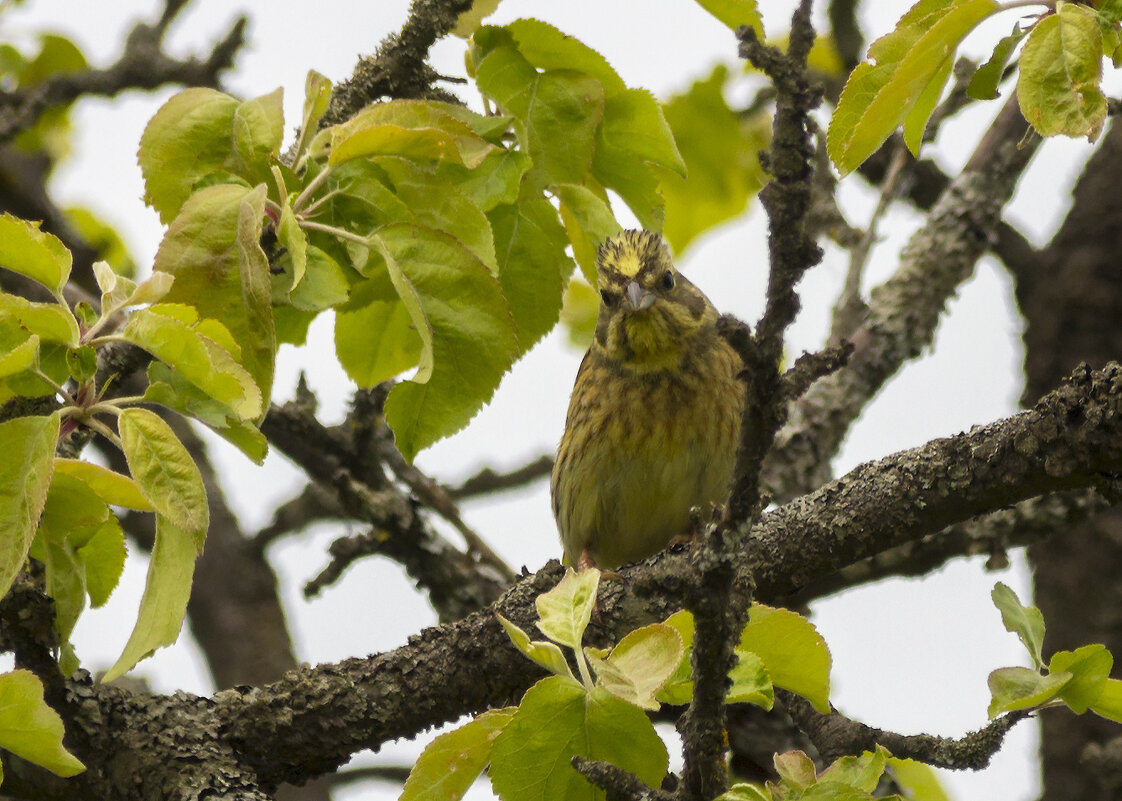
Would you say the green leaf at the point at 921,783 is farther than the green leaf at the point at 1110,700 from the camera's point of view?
Yes

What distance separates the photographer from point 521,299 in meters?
3.61

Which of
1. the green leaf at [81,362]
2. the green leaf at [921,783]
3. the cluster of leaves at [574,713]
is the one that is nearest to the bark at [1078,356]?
the green leaf at [921,783]

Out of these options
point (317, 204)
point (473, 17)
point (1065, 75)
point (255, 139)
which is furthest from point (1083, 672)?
point (473, 17)

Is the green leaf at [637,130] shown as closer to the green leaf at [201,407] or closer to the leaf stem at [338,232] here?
the leaf stem at [338,232]

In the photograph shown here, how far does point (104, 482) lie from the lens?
2.69m

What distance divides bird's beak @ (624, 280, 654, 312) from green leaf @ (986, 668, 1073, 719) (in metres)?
2.91

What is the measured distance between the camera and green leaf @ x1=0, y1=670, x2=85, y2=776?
8.14 ft

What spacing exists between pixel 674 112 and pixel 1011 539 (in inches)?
118

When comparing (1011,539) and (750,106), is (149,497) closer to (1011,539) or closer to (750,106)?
(1011,539)

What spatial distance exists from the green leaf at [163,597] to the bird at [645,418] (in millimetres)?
2896

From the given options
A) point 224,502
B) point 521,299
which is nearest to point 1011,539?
point 521,299

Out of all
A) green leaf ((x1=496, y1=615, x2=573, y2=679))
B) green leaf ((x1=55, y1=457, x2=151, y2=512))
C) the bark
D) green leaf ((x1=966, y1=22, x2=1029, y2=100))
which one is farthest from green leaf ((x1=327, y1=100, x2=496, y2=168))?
the bark

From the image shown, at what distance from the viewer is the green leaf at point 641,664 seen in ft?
7.57

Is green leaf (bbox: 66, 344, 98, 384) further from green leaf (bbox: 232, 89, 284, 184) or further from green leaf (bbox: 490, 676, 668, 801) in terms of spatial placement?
green leaf (bbox: 490, 676, 668, 801)
